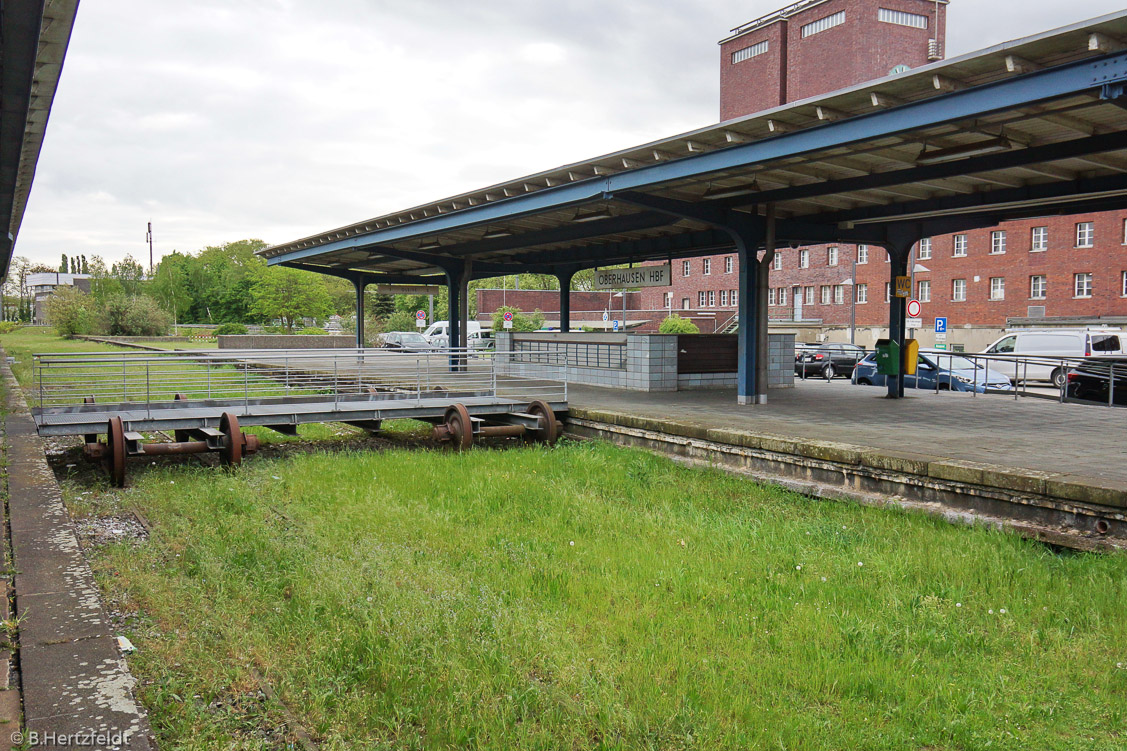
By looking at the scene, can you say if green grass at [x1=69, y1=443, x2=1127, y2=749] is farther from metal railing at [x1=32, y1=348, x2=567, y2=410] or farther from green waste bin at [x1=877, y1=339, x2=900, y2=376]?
green waste bin at [x1=877, y1=339, x2=900, y2=376]

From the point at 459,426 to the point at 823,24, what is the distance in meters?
53.3

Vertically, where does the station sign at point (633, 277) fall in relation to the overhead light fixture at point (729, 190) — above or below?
below

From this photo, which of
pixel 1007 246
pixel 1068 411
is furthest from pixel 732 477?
pixel 1007 246

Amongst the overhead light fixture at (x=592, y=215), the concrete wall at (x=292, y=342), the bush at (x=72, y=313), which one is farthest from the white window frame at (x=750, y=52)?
the bush at (x=72, y=313)

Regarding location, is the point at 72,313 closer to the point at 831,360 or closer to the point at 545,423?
the point at 831,360

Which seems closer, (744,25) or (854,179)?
(854,179)

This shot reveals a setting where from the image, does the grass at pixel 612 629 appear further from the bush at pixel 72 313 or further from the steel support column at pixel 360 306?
the bush at pixel 72 313

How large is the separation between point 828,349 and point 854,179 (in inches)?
719

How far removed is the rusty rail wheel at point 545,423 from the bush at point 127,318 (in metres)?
51.7

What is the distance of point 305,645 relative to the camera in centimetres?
507

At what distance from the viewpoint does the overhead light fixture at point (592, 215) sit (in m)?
17.0

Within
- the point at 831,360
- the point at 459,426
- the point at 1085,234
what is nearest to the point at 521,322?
the point at 831,360

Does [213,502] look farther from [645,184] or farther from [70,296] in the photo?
[70,296]

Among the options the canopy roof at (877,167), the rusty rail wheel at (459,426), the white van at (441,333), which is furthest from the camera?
the white van at (441,333)
